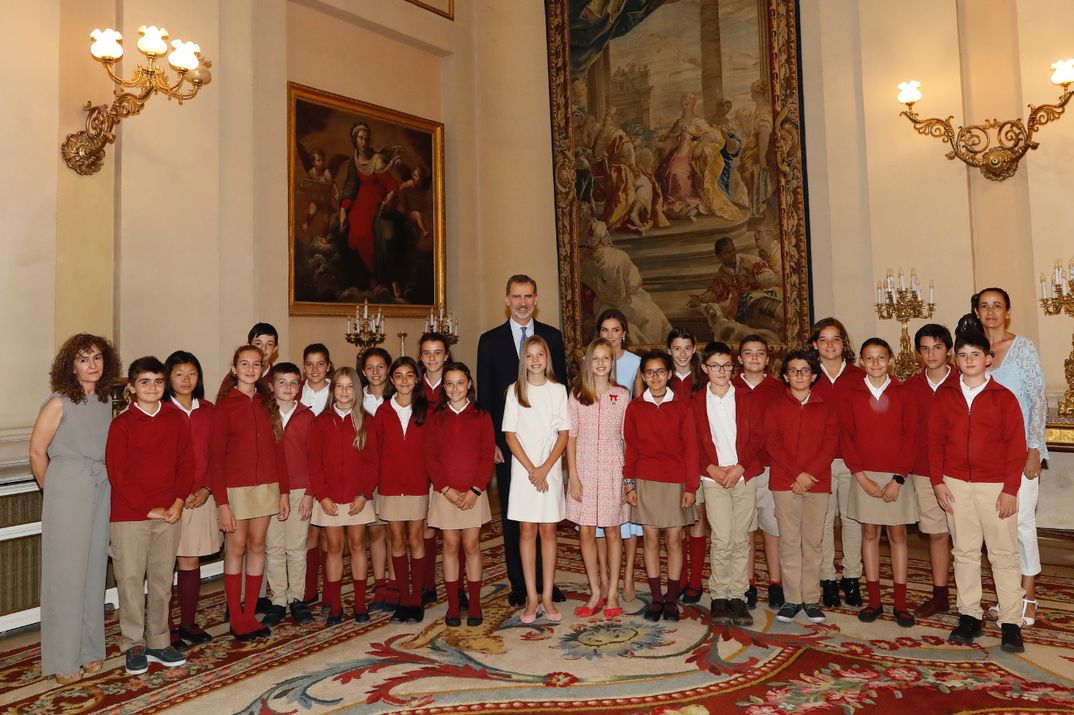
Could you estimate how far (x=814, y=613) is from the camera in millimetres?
4520

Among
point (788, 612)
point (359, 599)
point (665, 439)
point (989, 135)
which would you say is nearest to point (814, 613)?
point (788, 612)

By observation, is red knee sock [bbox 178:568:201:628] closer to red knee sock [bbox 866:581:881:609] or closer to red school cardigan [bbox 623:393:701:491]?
red school cardigan [bbox 623:393:701:491]

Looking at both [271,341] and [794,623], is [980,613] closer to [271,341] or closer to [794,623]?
[794,623]

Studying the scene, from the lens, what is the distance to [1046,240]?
21.8 feet

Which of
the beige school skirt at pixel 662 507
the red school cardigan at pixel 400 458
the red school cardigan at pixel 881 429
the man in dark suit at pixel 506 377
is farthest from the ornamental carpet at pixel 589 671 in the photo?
the red school cardigan at pixel 881 429

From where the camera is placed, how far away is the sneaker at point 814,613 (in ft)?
14.7

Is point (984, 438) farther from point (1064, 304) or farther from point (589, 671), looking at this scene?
point (1064, 304)

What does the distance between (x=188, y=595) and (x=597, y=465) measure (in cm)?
249

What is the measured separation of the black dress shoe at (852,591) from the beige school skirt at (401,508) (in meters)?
2.69

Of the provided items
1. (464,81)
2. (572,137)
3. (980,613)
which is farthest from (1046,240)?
(464,81)

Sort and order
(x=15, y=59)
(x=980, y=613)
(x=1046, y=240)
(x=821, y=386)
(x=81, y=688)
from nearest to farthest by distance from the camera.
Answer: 1. (x=81, y=688)
2. (x=980, y=613)
3. (x=821, y=386)
4. (x=15, y=59)
5. (x=1046, y=240)

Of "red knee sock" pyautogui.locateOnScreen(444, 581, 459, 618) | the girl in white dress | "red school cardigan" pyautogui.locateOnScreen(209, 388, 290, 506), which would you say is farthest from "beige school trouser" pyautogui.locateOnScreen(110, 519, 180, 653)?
the girl in white dress

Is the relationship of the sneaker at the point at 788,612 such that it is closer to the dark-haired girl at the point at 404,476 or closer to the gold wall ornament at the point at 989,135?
the dark-haired girl at the point at 404,476

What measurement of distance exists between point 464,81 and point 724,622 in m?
8.27
